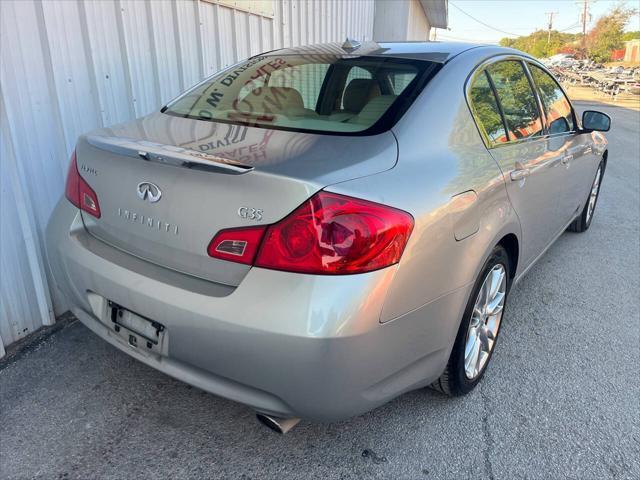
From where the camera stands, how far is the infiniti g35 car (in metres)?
1.59

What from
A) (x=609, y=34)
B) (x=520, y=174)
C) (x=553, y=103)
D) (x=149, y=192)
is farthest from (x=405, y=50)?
(x=609, y=34)

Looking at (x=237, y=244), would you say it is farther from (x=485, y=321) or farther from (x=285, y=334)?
(x=485, y=321)

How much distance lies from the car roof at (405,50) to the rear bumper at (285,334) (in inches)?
48.4

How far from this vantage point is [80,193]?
7.00ft

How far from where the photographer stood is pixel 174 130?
215 cm

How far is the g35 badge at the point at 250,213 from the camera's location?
63.4 inches

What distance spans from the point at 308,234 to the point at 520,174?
1.46 meters

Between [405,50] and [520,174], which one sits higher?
[405,50]

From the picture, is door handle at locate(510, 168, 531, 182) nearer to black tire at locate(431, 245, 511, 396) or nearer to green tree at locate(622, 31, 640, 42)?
black tire at locate(431, 245, 511, 396)

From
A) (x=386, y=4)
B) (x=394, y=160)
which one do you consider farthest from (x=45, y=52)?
(x=386, y=4)

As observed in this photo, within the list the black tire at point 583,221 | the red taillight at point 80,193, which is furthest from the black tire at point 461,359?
the black tire at point 583,221

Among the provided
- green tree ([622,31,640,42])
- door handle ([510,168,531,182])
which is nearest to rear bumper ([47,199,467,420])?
door handle ([510,168,531,182])

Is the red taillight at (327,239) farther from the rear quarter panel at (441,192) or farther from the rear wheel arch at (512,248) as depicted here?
the rear wheel arch at (512,248)

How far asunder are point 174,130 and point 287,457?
1433 mm
